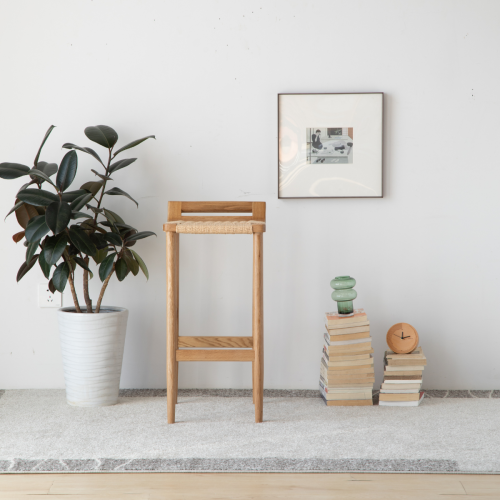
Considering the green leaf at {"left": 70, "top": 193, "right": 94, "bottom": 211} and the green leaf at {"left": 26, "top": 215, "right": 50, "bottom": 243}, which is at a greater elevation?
the green leaf at {"left": 70, "top": 193, "right": 94, "bottom": 211}

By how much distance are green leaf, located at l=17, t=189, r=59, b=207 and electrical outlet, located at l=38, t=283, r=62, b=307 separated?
0.59m

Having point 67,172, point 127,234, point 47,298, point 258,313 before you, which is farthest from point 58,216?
point 258,313

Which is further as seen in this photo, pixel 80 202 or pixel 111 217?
pixel 111 217

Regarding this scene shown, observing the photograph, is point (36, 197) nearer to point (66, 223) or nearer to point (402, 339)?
point (66, 223)

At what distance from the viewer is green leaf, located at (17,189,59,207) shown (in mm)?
1694

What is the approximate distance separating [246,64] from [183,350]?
1222 mm

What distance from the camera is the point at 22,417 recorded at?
71.7 inches

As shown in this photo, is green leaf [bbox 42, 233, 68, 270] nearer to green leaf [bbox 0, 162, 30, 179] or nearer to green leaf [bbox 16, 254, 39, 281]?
green leaf [bbox 16, 254, 39, 281]

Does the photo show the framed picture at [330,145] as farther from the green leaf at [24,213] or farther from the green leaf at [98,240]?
the green leaf at [24,213]

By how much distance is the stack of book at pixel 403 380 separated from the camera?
76.2 inches

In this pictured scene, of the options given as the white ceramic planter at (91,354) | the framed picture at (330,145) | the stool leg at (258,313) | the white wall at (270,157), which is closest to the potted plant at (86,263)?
the white ceramic planter at (91,354)

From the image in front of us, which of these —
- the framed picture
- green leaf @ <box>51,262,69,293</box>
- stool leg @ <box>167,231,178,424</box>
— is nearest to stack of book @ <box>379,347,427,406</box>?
the framed picture

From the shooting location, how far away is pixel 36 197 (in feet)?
5.62

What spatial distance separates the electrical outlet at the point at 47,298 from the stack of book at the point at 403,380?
56.0 inches
